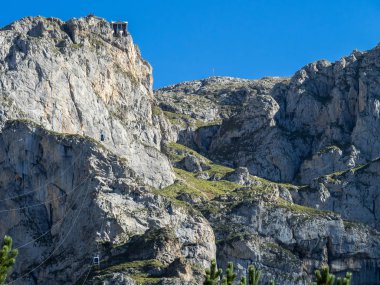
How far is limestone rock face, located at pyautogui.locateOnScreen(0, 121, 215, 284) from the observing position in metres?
154

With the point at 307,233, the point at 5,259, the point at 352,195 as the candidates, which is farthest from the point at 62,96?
the point at 5,259

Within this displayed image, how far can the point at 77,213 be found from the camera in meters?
160

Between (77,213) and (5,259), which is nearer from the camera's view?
(5,259)

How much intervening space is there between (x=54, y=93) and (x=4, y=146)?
15968 millimetres

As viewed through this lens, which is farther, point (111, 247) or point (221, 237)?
point (221, 237)

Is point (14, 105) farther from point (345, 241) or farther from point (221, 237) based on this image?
point (345, 241)

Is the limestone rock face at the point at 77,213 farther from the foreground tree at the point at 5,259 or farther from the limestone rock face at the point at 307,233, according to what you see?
the foreground tree at the point at 5,259

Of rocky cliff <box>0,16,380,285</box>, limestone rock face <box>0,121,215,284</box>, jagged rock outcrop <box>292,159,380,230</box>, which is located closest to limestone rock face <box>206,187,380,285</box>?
rocky cliff <box>0,16,380,285</box>

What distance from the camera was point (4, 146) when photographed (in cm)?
16875

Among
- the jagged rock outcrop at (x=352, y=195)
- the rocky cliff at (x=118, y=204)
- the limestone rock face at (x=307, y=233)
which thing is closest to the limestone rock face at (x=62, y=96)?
the rocky cliff at (x=118, y=204)

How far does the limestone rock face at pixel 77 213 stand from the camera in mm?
153750

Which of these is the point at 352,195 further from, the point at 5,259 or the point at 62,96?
the point at 5,259

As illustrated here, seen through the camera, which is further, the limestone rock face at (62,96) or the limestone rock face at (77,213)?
the limestone rock face at (62,96)

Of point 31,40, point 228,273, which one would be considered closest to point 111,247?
point 31,40
